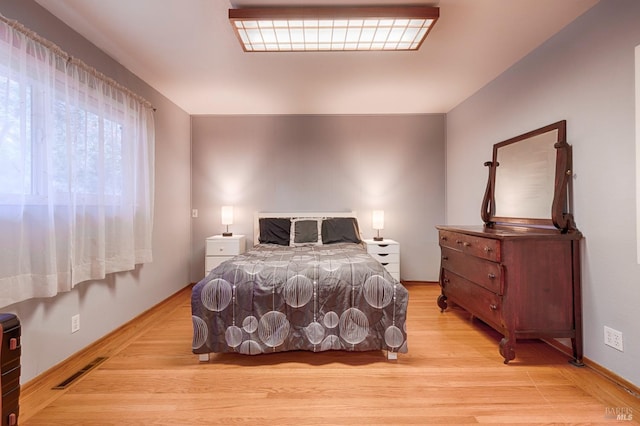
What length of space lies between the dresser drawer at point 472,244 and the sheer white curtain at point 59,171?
3033 millimetres

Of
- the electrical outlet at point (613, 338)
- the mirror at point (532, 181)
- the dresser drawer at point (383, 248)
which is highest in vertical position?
the mirror at point (532, 181)

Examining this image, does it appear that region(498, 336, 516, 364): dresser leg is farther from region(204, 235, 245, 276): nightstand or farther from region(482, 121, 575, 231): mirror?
region(204, 235, 245, 276): nightstand

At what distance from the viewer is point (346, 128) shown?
4.14 meters

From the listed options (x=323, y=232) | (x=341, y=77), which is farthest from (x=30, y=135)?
(x=323, y=232)

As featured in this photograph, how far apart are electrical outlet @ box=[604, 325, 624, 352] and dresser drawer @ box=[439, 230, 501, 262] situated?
0.74 metres

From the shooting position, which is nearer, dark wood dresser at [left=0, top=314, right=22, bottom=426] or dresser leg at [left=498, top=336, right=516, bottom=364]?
dark wood dresser at [left=0, top=314, right=22, bottom=426]

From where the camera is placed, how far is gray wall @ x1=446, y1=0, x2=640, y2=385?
1729mm

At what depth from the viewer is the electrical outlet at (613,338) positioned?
1785 millimetres

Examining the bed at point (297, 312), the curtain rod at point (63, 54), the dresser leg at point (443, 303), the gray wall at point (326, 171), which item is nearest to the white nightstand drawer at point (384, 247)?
the gray wall at point (326, 171)

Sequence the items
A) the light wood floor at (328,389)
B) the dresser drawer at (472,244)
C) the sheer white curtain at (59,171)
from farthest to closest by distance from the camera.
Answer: the dresser drawer at (472,244), the sheer white curtain at (59,171), the light wood floor at (328,389)

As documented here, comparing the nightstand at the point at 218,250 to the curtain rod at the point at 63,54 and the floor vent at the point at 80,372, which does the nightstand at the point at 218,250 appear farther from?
the curtain rod at the point at 63,54

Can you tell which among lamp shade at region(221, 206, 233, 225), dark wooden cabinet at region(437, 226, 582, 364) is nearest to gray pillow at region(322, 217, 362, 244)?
lamp shade at region(221, 206, 233, 225)

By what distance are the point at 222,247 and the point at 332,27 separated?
274cm

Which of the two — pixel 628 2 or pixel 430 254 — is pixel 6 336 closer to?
pixel 628 2
